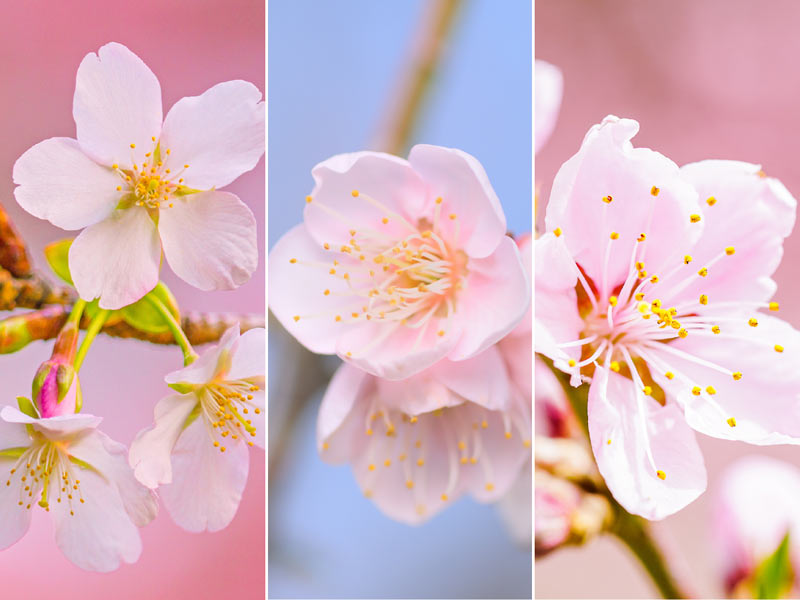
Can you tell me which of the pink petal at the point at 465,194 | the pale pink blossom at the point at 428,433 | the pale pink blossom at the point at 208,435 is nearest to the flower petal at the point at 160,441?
the pale pink blossom at the point at 208,435

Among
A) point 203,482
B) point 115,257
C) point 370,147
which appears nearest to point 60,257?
point 115,257

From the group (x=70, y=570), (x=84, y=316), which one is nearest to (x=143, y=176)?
(x=84, y=316)

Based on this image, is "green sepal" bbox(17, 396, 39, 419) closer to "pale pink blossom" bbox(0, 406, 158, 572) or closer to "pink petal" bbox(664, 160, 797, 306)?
"pale pink blossom" bbox(0, 406, 158, 572)

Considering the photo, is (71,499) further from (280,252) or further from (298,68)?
(298,68)

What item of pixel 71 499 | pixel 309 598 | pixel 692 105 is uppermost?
pixel 692 105

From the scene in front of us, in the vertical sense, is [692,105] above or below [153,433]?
above

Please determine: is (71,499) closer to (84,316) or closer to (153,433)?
(153,433)

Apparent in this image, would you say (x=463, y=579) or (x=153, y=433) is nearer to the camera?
(x=153, y=433)

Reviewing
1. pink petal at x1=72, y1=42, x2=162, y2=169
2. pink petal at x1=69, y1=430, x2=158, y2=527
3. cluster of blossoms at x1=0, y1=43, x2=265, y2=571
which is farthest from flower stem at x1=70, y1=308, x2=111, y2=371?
pink petal at x1=72, y1=42, x2=162, y2=169
